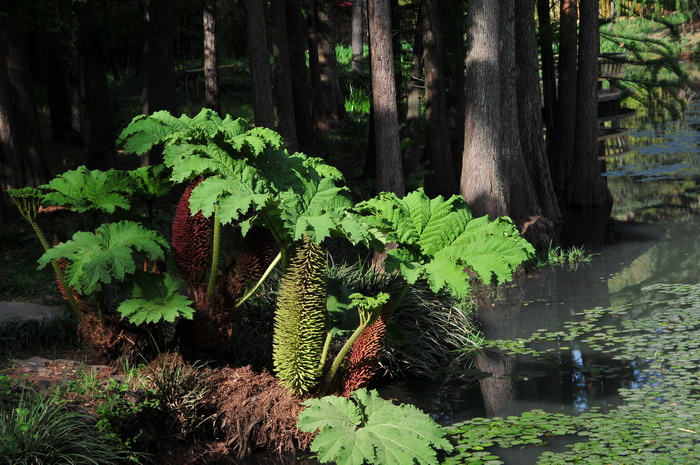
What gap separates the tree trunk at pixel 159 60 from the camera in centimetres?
1692

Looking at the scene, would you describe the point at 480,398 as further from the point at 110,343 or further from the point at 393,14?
the point at 393,14

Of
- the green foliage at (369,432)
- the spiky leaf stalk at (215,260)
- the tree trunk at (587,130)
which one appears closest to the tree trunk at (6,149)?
the spiky leaf stalk at (215,260)

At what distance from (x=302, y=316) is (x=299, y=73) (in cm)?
1634

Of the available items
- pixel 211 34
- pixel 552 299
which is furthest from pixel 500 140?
pixel 211 34

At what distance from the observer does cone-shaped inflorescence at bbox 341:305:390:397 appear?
7637 mm

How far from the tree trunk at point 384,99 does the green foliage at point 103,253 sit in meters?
6.60

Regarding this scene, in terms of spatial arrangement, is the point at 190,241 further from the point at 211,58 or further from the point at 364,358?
the point at 211,58

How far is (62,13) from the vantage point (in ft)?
55.5

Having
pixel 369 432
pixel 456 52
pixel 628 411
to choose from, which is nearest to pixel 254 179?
pixel 369 432

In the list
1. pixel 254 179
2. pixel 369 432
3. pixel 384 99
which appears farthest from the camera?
pixel 384 99

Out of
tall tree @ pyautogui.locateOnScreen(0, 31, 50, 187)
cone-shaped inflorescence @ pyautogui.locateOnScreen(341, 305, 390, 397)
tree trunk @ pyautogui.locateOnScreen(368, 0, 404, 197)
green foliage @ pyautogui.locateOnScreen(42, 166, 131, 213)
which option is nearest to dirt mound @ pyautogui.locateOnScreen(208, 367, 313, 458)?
cone-shaped inflorescence @ pyautogui.locateOnScreen(341, 305, 390, 397)

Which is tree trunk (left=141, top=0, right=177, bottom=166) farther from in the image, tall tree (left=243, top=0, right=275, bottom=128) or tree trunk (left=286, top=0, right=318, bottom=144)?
tree trunk (left=286, top=0, right=318, bottom=144)

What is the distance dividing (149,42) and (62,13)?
163 centimetres

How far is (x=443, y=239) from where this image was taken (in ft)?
24.6
